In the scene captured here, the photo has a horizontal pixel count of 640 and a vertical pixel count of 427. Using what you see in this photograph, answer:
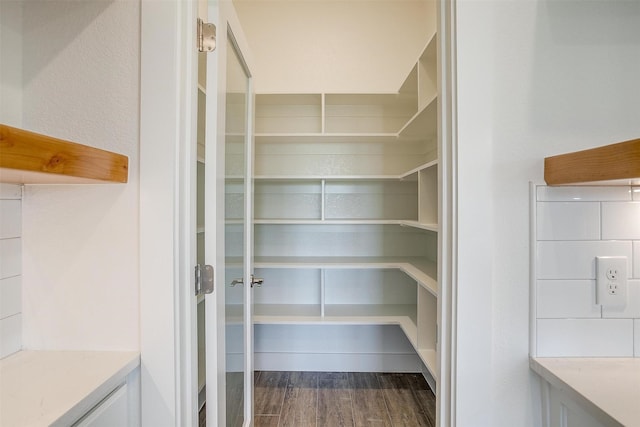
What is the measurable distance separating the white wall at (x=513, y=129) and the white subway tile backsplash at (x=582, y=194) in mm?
41

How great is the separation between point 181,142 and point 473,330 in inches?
35.3

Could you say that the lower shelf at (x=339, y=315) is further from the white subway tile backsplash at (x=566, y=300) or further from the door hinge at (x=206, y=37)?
the door hinge at (x=206, y=37)

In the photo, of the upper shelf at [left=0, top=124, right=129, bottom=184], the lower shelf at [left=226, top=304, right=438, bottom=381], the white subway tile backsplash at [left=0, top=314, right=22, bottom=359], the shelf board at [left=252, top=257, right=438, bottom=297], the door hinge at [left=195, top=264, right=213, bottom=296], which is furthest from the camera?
the lower shelf at [left=226, top=304, right=438, bottom=381]

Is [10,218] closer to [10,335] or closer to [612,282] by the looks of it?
[10,335]

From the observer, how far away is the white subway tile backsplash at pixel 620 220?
32.7 inches

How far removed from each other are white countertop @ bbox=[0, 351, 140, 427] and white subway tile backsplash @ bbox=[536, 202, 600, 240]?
109 centimetres

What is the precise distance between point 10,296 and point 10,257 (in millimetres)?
97

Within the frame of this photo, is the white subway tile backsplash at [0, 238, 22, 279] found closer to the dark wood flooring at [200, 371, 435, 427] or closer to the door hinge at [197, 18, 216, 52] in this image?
the door hinge at [197, 18, 216, 52]

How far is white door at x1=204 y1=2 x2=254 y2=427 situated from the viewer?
3.35 feet

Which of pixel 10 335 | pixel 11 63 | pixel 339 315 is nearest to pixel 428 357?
pixel 339 315

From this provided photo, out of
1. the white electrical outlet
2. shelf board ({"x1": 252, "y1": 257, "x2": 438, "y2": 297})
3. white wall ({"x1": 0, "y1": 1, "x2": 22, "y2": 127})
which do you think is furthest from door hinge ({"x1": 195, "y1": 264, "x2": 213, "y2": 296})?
shelf board ({"x1": 252, "y1": 257, "x2": 438, "y2": 297})

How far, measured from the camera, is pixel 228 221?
1.23m

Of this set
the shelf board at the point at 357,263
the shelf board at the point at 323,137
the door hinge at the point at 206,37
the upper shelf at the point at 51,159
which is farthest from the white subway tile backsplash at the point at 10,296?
the shelf board at the point at 323,137

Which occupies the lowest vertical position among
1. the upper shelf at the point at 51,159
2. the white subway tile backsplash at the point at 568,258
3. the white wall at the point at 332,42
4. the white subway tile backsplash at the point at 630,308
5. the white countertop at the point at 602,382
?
the white countertop at the point at 602,382
